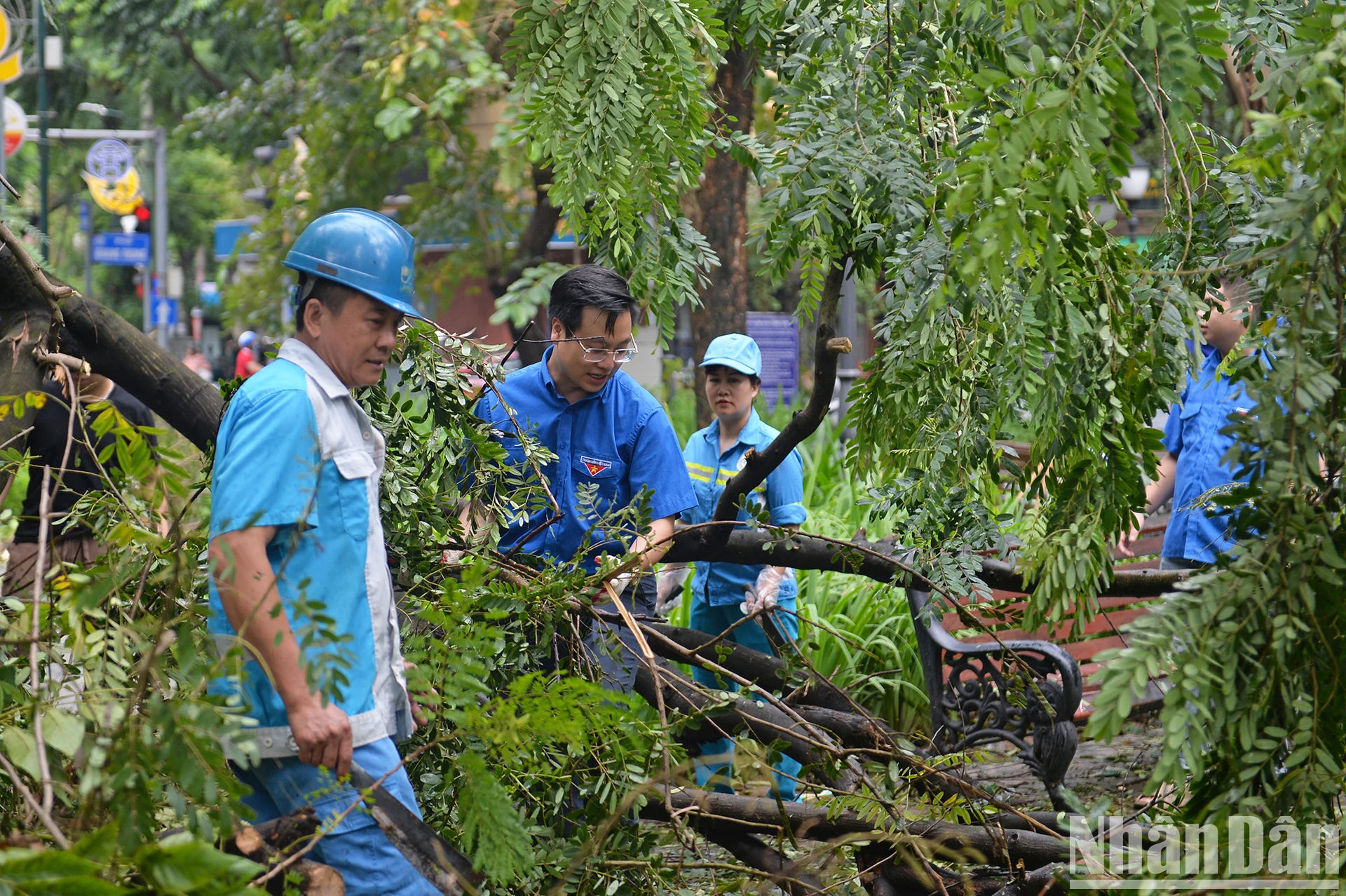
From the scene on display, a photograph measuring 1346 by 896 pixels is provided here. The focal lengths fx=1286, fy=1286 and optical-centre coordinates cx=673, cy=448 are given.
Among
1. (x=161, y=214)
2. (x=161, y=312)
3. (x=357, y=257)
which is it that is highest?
(x=161, y=214)

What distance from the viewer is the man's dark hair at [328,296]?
9.09ft

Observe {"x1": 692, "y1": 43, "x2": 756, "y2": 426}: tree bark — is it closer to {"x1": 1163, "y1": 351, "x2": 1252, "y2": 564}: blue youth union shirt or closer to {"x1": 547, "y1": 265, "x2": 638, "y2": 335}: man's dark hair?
{"x1": 1163, "y1": 351, "x2": 1252, "y2": 564}: blue youth union shirt

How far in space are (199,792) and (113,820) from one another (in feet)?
0.41

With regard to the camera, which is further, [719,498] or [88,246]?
[88,246]

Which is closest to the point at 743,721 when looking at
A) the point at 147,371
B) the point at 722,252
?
the point at 147,371

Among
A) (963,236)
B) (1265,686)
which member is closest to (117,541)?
(963,236)

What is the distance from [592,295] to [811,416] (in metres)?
0.79

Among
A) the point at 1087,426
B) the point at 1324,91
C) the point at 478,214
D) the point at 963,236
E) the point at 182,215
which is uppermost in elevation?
the point at 182,215

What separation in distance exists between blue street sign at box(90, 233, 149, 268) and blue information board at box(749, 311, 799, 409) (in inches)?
750

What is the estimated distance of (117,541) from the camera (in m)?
2.80

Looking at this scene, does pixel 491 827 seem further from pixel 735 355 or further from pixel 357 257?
pixel 735 355

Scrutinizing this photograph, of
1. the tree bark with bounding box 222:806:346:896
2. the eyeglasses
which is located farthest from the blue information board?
the tree bark with bounding box 222:806:346:896

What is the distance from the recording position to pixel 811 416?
3.80 m

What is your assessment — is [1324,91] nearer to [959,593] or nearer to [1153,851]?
[1153,851]
